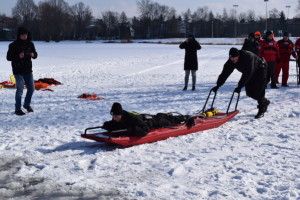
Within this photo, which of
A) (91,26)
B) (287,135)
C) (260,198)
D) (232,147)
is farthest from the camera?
(91,26)

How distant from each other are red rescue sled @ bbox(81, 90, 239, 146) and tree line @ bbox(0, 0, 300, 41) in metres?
83.2

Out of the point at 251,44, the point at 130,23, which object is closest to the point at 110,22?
the point at 130,23

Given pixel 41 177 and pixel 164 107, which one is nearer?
pixel 41 177

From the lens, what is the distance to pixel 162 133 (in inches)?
219

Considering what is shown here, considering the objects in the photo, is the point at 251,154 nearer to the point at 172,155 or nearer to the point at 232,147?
the point at 232,147

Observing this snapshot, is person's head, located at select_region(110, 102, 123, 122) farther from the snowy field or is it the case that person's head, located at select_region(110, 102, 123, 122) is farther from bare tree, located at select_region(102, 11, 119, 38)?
bare tree, located at select_region(102, 11, 119, 38)

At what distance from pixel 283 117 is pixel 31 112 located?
4.96 m

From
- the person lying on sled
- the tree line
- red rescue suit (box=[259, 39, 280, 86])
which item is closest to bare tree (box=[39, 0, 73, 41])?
the tree line

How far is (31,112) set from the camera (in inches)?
322

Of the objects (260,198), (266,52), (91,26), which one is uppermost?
(91,26)

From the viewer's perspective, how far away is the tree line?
9425 centimetres

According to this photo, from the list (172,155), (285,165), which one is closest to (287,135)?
(285,165)

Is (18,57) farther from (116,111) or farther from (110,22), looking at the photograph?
(110,22)

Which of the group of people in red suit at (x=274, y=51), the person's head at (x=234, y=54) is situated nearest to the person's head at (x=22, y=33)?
the person's head at (x=234, y=54)
